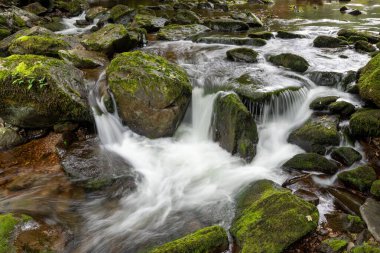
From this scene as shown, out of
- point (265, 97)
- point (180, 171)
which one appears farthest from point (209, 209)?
point (265, 97)

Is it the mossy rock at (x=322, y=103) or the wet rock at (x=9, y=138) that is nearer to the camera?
the wet rock at (x=9, y=138)

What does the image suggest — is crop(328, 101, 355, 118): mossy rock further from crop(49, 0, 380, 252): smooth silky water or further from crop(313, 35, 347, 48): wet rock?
crop(313, 35, 347, 48): wet rock

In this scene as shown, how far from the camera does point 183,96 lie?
767 cm

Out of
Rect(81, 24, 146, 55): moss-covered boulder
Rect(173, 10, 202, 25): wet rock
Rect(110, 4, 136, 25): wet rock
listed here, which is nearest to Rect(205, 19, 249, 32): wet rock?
Rect(173, 10, 202, 25): wet rock

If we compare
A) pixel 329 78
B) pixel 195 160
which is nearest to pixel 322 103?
pixel 329 78

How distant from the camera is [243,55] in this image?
1095 centimetres

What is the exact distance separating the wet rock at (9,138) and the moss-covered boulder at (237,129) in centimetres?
466

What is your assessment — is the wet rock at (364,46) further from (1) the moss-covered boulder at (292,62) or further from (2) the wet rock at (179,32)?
(2) the wet rock at (179,32)

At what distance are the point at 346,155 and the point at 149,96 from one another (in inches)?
174

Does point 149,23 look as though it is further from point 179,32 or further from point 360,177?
point 360,177

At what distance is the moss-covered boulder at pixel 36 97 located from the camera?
7.03 m

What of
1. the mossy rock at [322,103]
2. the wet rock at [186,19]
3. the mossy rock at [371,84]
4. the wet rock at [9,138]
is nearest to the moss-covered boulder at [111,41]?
the wet rock at [9,138]

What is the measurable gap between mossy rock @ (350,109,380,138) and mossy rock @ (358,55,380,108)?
17.4 inches

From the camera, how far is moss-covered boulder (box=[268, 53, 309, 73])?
9945mm
